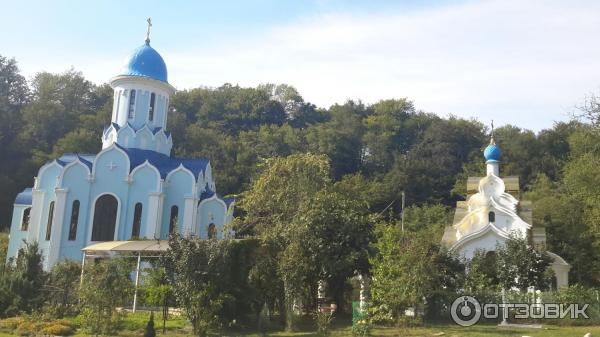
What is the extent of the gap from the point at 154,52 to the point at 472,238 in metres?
20.5

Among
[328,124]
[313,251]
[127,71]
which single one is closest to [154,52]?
[127,71]

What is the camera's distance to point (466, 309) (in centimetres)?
1980

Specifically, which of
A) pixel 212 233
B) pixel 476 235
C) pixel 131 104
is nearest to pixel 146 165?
pixel 131 104

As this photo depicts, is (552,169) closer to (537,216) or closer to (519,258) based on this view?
(537,216)

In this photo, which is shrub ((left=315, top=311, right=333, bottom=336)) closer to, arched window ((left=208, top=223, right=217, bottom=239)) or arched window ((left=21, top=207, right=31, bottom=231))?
arched window ((left=208, top=223, right=217, bottom=239))

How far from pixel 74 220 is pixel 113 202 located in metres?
2.09

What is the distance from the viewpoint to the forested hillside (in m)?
47.3

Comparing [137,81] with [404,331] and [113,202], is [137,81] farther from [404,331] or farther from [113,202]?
[404,331]

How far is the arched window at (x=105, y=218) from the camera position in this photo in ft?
97.7

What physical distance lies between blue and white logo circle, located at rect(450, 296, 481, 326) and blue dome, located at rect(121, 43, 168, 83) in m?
21.7

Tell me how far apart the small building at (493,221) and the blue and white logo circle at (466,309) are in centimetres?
658

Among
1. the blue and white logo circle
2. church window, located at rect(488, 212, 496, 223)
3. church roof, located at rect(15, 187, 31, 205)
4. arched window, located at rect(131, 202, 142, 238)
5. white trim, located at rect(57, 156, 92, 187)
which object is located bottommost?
the blue and white logo circle

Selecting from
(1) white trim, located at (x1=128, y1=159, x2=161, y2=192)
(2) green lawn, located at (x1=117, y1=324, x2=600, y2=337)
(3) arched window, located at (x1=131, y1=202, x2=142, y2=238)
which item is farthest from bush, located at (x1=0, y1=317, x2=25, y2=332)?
(1) white trim, located at (x1=128, y1=159, x2=161, y2=192)

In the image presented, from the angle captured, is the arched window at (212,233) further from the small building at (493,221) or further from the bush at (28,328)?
the small building at (493,221)
